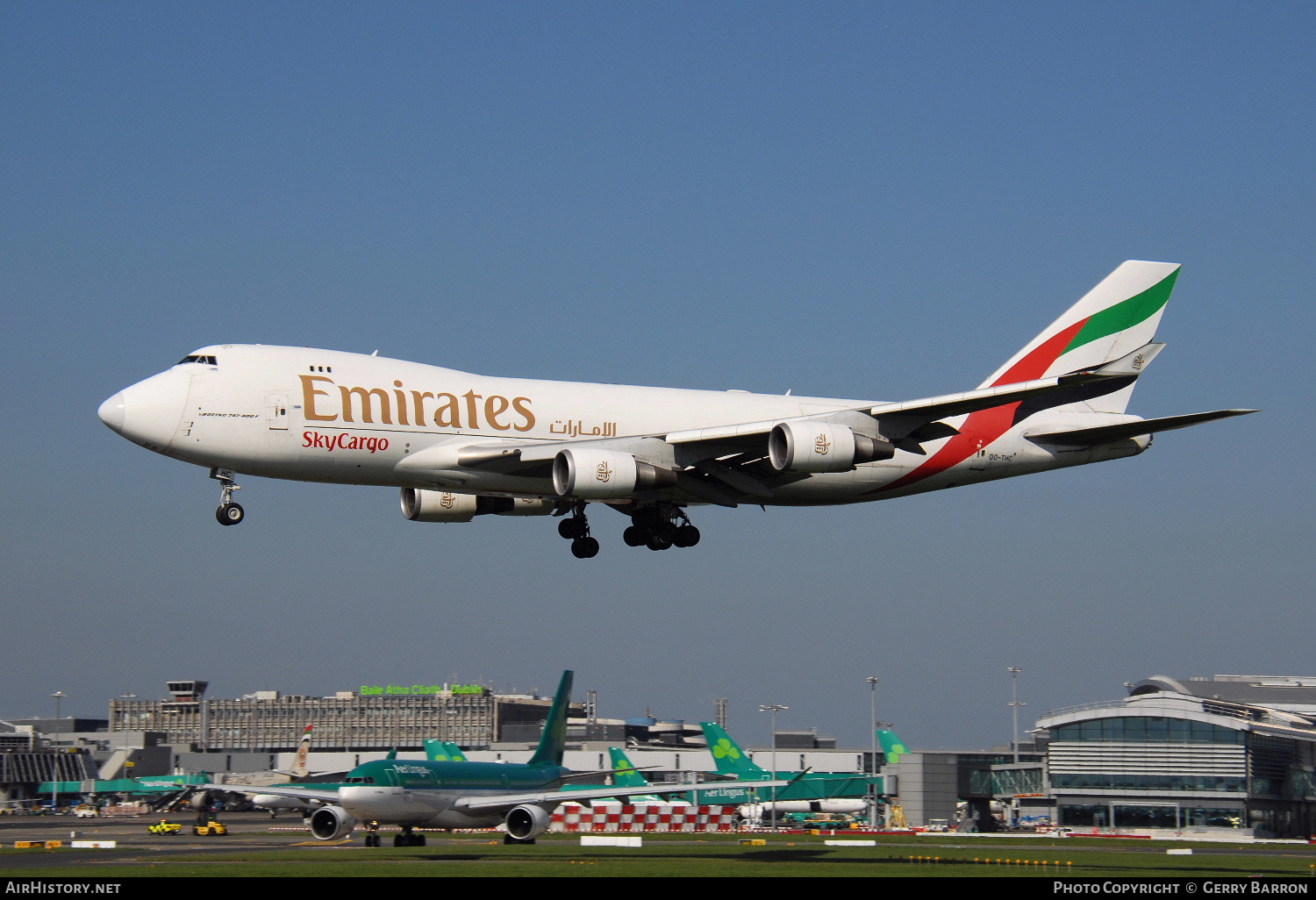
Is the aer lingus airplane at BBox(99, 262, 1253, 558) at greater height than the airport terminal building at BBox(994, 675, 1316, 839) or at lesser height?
greater

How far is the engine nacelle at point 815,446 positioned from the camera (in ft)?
126

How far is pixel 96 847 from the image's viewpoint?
45.6 m

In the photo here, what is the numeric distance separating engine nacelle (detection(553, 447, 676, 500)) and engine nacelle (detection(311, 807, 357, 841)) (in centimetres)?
1566

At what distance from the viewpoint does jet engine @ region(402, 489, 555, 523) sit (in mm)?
42875

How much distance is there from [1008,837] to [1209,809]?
1702 centimetres

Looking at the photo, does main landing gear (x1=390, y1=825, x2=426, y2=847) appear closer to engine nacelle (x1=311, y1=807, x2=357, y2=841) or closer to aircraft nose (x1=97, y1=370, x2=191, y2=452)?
engine nacelle (x1=311, y1=807, x2=357, y2=841)

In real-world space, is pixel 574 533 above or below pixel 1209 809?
above

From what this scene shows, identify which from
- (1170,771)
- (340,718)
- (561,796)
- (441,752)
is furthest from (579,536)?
(340,718)

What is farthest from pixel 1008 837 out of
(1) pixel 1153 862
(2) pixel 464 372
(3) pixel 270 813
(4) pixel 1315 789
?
(3) pixel 270 813

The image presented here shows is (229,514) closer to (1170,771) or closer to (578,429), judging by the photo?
(578,429)

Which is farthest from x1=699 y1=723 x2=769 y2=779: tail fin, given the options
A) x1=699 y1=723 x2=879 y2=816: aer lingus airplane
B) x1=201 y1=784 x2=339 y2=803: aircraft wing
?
x1=201 y1=784 x2=339 y2=803: aircraft wing

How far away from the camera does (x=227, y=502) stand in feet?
124

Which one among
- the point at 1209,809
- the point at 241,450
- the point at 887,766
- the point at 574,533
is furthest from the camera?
the point at 887,766
